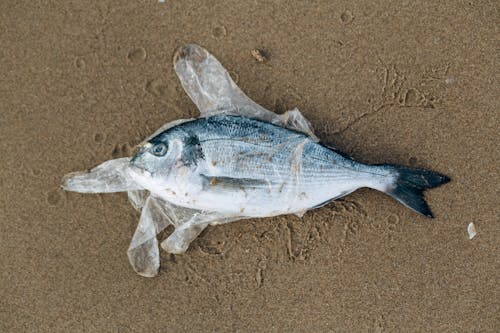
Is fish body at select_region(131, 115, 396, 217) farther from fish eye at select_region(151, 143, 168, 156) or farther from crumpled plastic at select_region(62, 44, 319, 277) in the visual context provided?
crumpled plastic at select_region(62, 44, 319, 277)

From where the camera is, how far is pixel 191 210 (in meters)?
3.25

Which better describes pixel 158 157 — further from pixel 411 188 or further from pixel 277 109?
pixel 411 188

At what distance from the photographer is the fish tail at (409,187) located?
317 centimetres

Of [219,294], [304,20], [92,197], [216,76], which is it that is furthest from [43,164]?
[304,20]

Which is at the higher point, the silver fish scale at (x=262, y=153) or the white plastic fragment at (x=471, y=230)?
the silver fish scale at (x=262, y=153)

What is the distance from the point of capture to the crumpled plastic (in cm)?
326

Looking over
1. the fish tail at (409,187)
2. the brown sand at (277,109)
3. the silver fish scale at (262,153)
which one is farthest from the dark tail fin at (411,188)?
the silver fish scale at (262,153)

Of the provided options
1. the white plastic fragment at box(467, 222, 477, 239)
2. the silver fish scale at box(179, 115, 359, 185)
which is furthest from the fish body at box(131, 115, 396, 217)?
the white plastic fragment at box(467, 222, 477, 239)

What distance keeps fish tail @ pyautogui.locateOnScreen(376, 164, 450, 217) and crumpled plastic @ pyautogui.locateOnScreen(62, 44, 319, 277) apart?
2.38 feet

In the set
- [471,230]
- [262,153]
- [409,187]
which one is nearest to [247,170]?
[262,153]

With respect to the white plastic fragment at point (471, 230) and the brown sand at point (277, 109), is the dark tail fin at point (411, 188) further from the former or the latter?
the white plastic fragment at point (471, 230)

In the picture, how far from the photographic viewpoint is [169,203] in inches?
128

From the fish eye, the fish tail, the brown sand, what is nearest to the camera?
the fish eye

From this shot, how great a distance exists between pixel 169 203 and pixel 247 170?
0.76 metres
